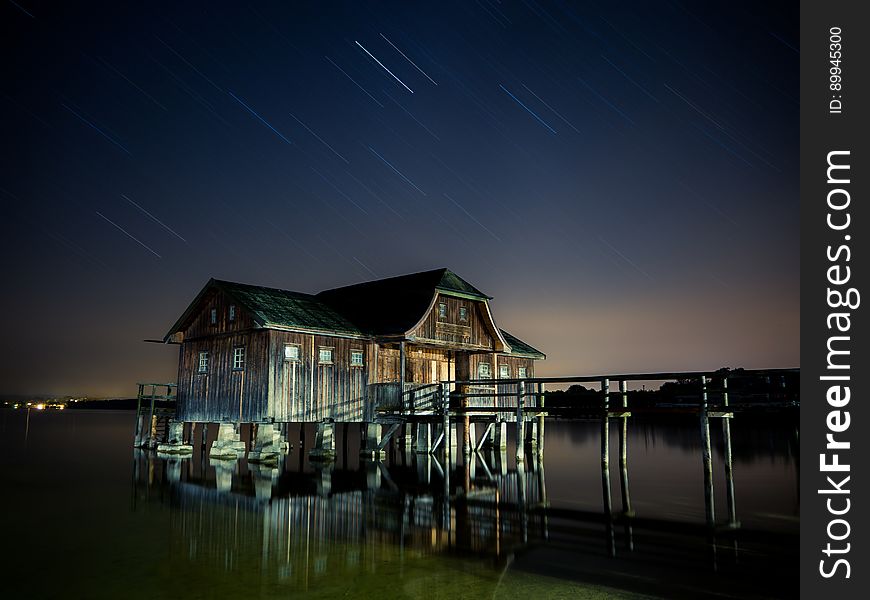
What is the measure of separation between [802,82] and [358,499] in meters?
Answer: 14.5

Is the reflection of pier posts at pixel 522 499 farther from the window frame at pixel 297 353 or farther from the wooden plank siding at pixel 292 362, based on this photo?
the window frame at pixel 297 353

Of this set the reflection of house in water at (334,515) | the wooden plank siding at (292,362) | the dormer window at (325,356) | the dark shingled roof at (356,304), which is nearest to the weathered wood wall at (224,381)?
the wooden plank siding at (292,362)

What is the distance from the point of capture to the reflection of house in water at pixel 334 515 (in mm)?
11164

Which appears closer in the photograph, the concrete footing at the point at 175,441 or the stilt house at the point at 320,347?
the stilt house at the point at 320,347

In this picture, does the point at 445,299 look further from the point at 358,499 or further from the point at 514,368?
the point at 358,499

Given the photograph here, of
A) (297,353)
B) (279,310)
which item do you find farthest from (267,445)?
(279,310)

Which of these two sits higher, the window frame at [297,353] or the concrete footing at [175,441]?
the window frame at [297,353]

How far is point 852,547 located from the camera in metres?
7.29

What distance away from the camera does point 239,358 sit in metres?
28.0

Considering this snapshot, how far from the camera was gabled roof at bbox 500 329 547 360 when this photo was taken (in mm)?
37778

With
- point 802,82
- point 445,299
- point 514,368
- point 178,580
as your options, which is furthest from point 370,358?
point 802,82

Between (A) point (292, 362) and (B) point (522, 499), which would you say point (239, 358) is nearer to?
(A) point (292, 362)

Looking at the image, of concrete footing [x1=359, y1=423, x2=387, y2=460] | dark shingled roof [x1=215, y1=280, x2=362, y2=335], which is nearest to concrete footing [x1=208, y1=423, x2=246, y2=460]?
concrete footing [x1=359, y1=423, x2=387, y2=460]

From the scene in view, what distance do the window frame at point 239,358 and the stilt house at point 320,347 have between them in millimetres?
42
